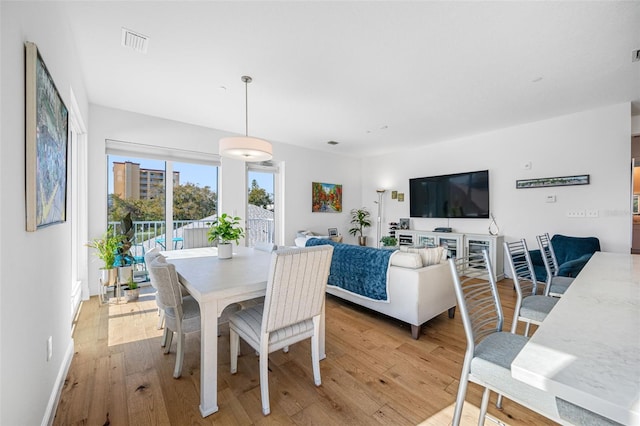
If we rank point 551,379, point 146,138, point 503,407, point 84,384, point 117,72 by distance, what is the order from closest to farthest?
point 551,379 < point 503,407 < point 84,384 < point 117,72 < point 146,138

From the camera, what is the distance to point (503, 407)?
1571 millimetres

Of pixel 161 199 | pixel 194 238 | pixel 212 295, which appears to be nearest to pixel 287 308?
pixel 212 295

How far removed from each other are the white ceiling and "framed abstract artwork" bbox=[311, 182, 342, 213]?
2140mm

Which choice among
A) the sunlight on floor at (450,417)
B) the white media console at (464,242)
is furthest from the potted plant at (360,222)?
the sunlight on floor at (450,417)

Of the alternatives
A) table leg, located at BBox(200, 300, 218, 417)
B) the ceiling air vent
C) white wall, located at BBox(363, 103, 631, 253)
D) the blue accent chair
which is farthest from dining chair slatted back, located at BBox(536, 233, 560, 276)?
the ceiling air vent

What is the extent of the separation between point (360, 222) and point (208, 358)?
5.33m

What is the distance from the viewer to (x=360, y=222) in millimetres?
6574

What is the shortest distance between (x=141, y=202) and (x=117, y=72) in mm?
1948

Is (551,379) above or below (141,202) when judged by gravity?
below

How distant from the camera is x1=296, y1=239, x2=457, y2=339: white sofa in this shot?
2.43m

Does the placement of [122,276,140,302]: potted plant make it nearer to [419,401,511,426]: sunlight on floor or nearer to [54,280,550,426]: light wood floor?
[54,280,550,426]: light wood floor

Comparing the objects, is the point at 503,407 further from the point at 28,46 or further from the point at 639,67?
the point at 639,67

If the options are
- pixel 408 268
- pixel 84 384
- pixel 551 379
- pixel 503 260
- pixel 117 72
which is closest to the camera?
pixel 551 379

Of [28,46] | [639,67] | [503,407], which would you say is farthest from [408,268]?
[639,67]
